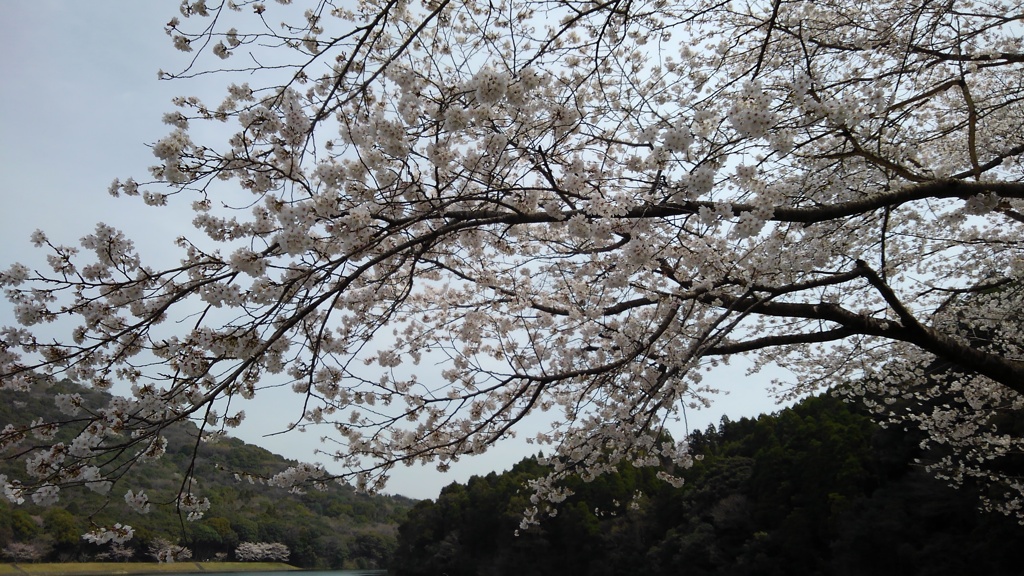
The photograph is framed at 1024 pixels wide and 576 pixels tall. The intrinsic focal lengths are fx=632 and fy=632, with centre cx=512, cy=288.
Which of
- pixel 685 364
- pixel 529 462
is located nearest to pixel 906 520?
pixel 685 364

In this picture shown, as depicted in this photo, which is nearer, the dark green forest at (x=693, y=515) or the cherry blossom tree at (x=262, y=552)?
the dark green forest at (x=693, y=515)

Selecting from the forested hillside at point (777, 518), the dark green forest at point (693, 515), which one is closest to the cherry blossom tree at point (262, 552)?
the dark green forest at point (693, 515)

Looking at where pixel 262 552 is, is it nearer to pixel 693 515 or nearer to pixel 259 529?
pixel 259 529

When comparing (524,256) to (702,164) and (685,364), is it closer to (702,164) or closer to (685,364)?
(685,364)

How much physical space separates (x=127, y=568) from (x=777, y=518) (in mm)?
27021

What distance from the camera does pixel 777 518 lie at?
52.6 feet

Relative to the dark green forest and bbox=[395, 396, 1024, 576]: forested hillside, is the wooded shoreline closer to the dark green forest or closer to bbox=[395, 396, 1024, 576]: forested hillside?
the dark green forest

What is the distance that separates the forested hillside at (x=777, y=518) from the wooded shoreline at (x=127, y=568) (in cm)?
1213

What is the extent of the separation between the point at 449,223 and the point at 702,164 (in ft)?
3.97

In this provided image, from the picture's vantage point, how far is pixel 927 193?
313 centimetres

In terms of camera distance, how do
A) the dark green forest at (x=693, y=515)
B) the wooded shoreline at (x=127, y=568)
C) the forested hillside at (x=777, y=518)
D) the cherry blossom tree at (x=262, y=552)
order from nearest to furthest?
the dark green forest at (x=693, y=515), the forested hillside at (x=777, y=518), the wooded shoreline at (x=127, y=568), the cherry blossom tree at (x=262, y=552)

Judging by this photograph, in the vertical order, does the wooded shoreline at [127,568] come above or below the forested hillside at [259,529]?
below

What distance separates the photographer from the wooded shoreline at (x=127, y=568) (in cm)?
2406

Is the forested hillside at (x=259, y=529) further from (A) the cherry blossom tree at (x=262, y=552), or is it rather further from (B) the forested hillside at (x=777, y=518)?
(B) the forested hillside at (x=777, y=518)
